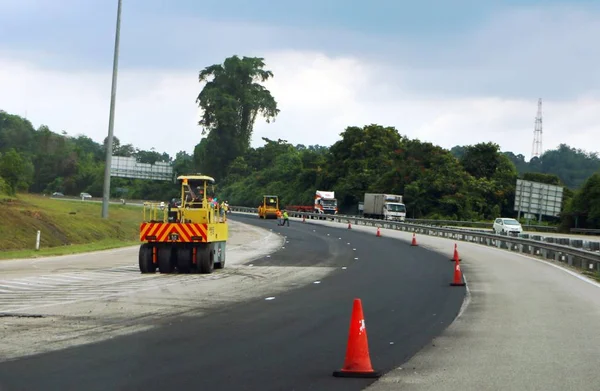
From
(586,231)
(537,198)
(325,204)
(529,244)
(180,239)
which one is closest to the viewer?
(180,239)

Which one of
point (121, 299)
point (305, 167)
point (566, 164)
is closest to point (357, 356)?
point (121, 299)

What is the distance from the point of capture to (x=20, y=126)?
179375 millimetres

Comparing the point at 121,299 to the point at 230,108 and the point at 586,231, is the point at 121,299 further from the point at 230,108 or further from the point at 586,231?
the point at 230,108

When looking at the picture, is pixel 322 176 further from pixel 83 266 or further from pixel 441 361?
pixel 441 361

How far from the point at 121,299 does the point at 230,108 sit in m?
122

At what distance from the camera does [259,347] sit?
480 inches

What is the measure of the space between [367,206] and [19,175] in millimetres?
37304

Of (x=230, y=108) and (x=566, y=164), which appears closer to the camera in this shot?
(x=230, y=108)

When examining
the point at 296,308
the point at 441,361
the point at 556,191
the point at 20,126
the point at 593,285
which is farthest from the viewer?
the point at 20,126

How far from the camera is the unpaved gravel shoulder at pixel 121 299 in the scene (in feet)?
42.5

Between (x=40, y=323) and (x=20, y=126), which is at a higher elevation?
(x=20, y=126)

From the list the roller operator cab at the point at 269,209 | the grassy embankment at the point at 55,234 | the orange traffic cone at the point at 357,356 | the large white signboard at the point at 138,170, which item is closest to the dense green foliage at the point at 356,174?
the large white signboard at the point at 138,170

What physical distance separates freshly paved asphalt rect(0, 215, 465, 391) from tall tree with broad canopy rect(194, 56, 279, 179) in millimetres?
120381

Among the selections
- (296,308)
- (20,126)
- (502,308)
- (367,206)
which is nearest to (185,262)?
(296,308)
